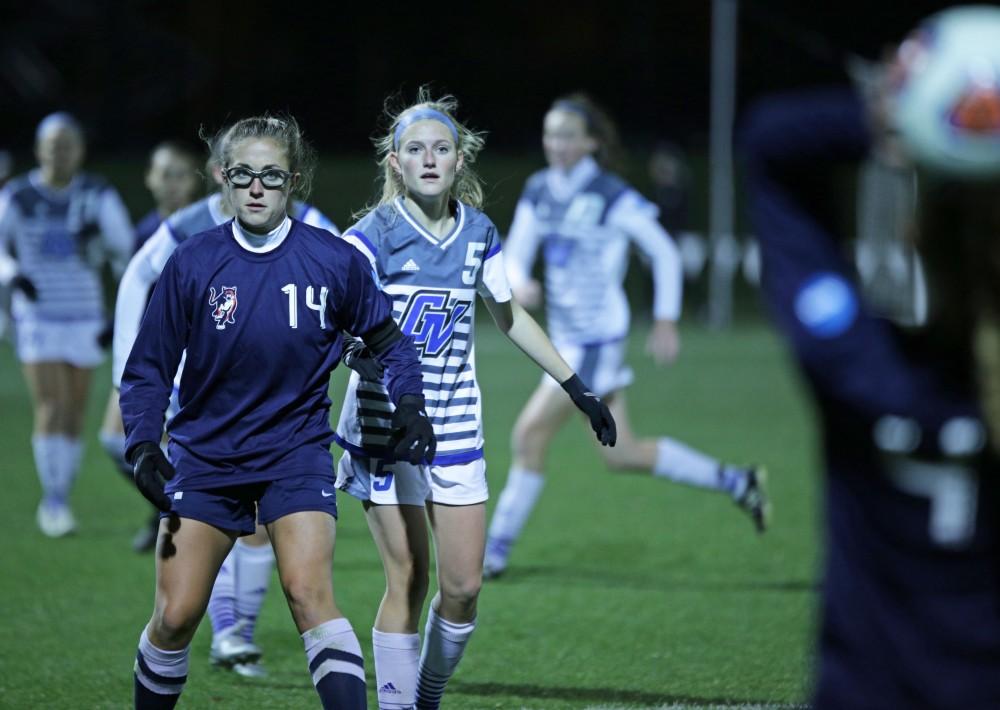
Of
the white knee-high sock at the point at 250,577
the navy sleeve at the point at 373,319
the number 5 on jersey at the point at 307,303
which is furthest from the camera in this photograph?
the white knee-high sock at the point at 250,577

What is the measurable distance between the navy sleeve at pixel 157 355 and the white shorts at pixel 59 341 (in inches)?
187

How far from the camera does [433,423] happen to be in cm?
447

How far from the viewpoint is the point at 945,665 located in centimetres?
219

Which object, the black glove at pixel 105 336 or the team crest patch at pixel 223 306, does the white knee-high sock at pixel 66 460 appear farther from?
the team crest patch at pixel 223 306

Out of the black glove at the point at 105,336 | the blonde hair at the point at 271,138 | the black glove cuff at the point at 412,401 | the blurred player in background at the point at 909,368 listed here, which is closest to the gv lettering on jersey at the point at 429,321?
the black glove cuff at the point at 412,401

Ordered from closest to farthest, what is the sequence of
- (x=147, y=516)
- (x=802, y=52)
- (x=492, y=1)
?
1. (x=147, y=516)
2. (x=802, y=52)
3. (x=492, y=1)

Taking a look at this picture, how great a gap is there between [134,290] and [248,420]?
158 cm

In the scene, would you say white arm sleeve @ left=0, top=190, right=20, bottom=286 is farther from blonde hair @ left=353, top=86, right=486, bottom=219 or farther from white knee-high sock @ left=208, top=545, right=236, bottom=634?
blonde hair @ left=353, top=86, right=486, bottom=219

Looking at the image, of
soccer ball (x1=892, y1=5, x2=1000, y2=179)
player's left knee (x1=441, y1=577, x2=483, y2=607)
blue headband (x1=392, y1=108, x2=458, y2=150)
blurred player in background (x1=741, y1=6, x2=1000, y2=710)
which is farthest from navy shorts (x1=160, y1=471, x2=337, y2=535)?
soccer ball (x1=892, y1=5, x2=1000, y2=179)

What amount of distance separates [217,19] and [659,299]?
25145 mm

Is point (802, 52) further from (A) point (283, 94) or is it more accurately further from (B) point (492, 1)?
(A) point (283, 94)

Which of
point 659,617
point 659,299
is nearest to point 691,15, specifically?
point 659,299

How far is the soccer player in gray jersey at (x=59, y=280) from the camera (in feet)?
28.1

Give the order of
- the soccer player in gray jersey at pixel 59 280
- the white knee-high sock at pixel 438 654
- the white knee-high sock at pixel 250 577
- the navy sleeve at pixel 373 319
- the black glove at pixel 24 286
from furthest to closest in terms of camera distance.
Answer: the soccer player in gray jersey at pixel 59 280, the black glove at pixel 24 286, the white knee-high sock at pixel 250 577, the white knee-high sock at pixel 438 654, the navy sleeve at pixel 373 319
